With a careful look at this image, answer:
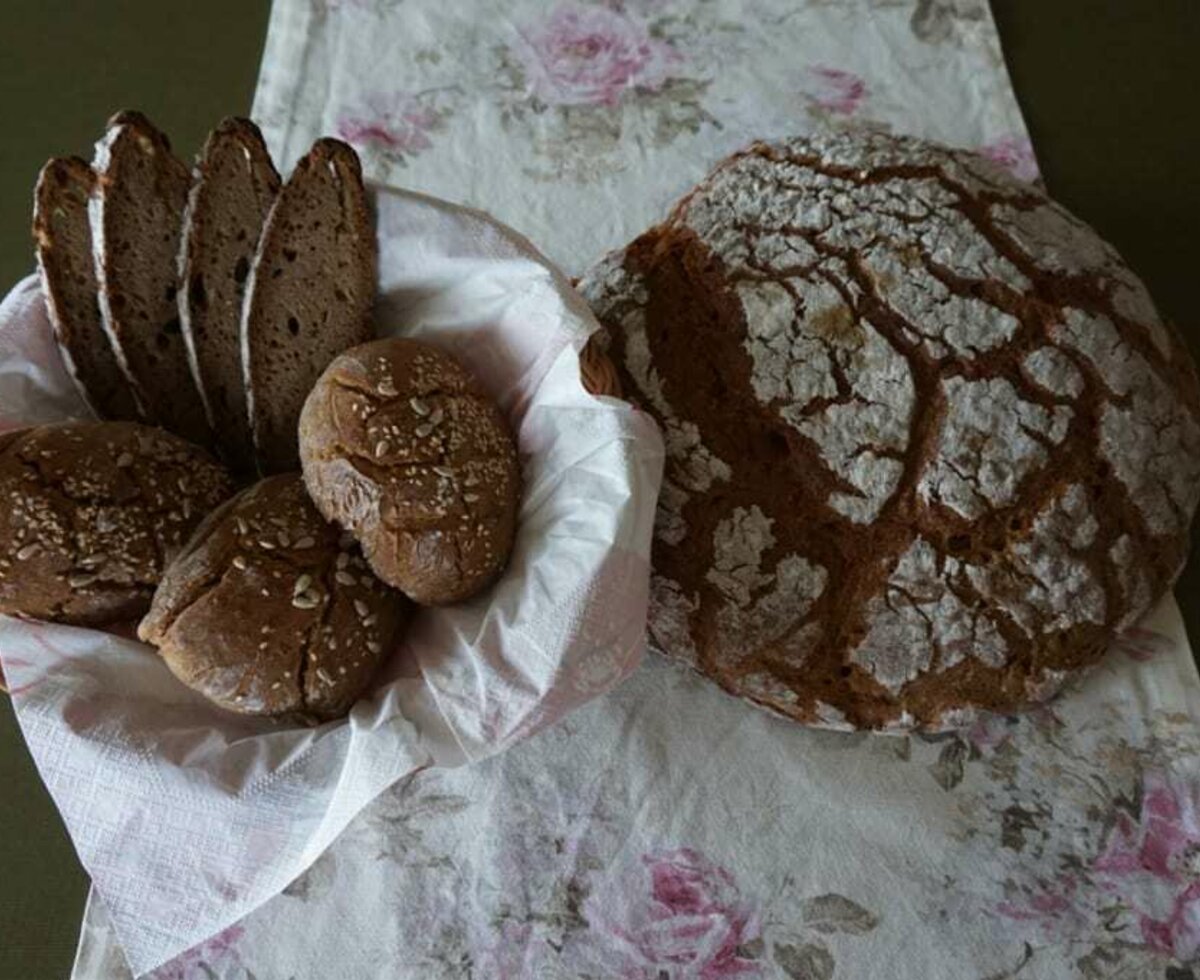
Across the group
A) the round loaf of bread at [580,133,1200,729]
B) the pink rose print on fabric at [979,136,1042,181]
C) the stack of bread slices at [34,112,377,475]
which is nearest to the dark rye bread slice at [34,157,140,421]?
the stack of bread slices at [34,112,377,475]

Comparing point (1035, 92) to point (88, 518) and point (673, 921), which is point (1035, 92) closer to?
point (673, 921)

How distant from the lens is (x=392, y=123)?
50.2 inches

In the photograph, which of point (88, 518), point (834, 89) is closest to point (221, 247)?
point (88, 518)

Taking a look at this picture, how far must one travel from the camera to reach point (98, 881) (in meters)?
0.72

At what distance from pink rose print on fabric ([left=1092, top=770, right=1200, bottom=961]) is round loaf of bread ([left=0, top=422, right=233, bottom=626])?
0.74 meters

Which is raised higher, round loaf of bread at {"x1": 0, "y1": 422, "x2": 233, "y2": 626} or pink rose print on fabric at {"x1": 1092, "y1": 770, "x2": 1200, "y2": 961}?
round loaf of bread at {"x1": 0, "y1": 422, "x2": 233, "y2": 626}

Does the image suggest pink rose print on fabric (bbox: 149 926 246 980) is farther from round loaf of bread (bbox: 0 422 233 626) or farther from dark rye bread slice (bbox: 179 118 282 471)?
dark rye bread slice (bbox: 179 118 282 471)

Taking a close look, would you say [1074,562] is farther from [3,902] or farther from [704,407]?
[3,902]

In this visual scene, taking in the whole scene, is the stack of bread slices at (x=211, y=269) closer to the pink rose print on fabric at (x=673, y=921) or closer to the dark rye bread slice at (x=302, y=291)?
the dark rye bread slice at (x=302, y=291)

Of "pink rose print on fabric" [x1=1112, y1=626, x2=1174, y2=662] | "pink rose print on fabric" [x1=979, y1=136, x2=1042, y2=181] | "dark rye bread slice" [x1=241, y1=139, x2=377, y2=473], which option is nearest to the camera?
"dark rye bread slice" [x1=241, y1=139, x2=377, y2=473]

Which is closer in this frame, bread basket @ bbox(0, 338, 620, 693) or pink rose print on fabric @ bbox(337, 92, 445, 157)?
bread basket @ bbox(0, 338, 620, 693)

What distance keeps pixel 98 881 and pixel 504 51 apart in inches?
39.0

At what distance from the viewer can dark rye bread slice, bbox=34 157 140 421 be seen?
823mm

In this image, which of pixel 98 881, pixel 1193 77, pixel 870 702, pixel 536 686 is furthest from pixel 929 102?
pixel 98 881
